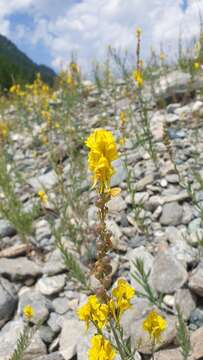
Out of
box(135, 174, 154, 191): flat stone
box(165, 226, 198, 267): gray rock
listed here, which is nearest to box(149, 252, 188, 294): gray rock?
box(165, 226, 198, 267): gray rock

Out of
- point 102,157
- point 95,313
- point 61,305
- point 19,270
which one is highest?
point 102,157

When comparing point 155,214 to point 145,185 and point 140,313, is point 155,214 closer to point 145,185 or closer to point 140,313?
point 145,185

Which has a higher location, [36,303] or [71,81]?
[71,81]

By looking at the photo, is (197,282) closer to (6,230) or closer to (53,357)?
(53,357)

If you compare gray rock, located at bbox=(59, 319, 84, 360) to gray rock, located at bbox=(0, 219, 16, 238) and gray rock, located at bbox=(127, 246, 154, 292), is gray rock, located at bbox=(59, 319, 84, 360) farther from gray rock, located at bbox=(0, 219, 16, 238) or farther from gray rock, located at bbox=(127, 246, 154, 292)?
gray rock, located at bbox=(0, 219, 16, 238)

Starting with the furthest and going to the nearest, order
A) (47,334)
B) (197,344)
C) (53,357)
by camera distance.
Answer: (47,334)
(53,357)
(197,344)

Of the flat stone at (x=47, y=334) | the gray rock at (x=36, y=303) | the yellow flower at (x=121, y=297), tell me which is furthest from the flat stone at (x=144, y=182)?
the yellow flower at (x=121, y=297)

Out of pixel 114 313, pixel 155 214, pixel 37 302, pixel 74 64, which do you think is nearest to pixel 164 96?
pixel 74 64

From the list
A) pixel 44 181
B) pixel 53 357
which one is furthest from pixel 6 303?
pixel 44 181

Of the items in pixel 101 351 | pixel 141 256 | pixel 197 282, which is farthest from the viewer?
pixel 141 256
